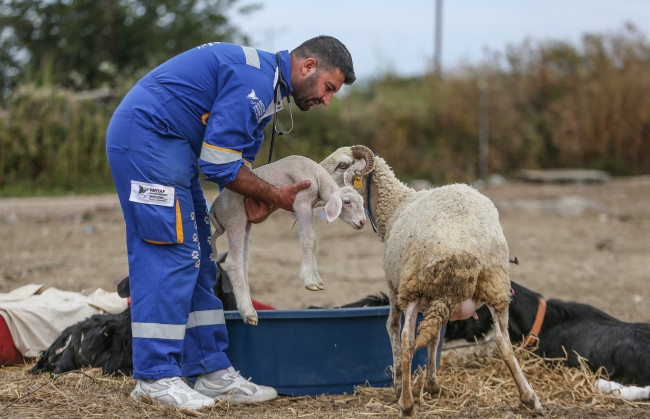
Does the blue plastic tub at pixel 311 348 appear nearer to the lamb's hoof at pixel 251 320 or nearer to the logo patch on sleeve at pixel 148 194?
the lamb's hoof at pixel 251 320

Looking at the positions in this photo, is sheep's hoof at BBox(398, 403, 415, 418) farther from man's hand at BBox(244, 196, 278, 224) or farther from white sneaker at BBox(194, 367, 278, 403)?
man's hand at BBox(244, 196, 278, 224)

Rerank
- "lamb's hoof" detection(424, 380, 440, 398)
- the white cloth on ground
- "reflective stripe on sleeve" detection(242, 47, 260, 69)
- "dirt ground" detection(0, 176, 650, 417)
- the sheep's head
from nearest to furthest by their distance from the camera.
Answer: "reflective stripe on sleeve" detection(242, 47, 260, 69) → "lamb's hoof" detection(424, 380, 440, 398) → the sheep's head → the white cloth on ground → "dirt ground" detection(0, 176, 650, 417)

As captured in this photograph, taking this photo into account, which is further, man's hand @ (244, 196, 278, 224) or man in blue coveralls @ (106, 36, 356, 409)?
man's hand @ (244, 196, 278, 224)

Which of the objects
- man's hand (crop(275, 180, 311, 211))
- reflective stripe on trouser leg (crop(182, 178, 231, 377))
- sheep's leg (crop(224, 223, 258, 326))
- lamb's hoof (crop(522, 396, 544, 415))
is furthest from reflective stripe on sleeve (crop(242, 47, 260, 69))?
lamb's hoof (crop(522, 396, 544, 415))

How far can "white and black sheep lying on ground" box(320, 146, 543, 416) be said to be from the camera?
4.28 meters

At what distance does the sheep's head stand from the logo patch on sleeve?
1131 mm

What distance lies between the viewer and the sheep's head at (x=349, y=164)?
5156mm

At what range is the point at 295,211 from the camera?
15.4 ft

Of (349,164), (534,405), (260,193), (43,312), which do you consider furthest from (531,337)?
(43,312)

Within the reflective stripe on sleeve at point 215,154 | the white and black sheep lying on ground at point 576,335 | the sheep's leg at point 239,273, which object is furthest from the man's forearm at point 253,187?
the white and black sheep lying on ground at point 576,335

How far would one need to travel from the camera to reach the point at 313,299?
8.31 m

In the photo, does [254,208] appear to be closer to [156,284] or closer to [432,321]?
[156,284]

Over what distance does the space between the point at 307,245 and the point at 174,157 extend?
893 mm

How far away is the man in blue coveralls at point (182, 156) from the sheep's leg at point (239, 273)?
161mm
